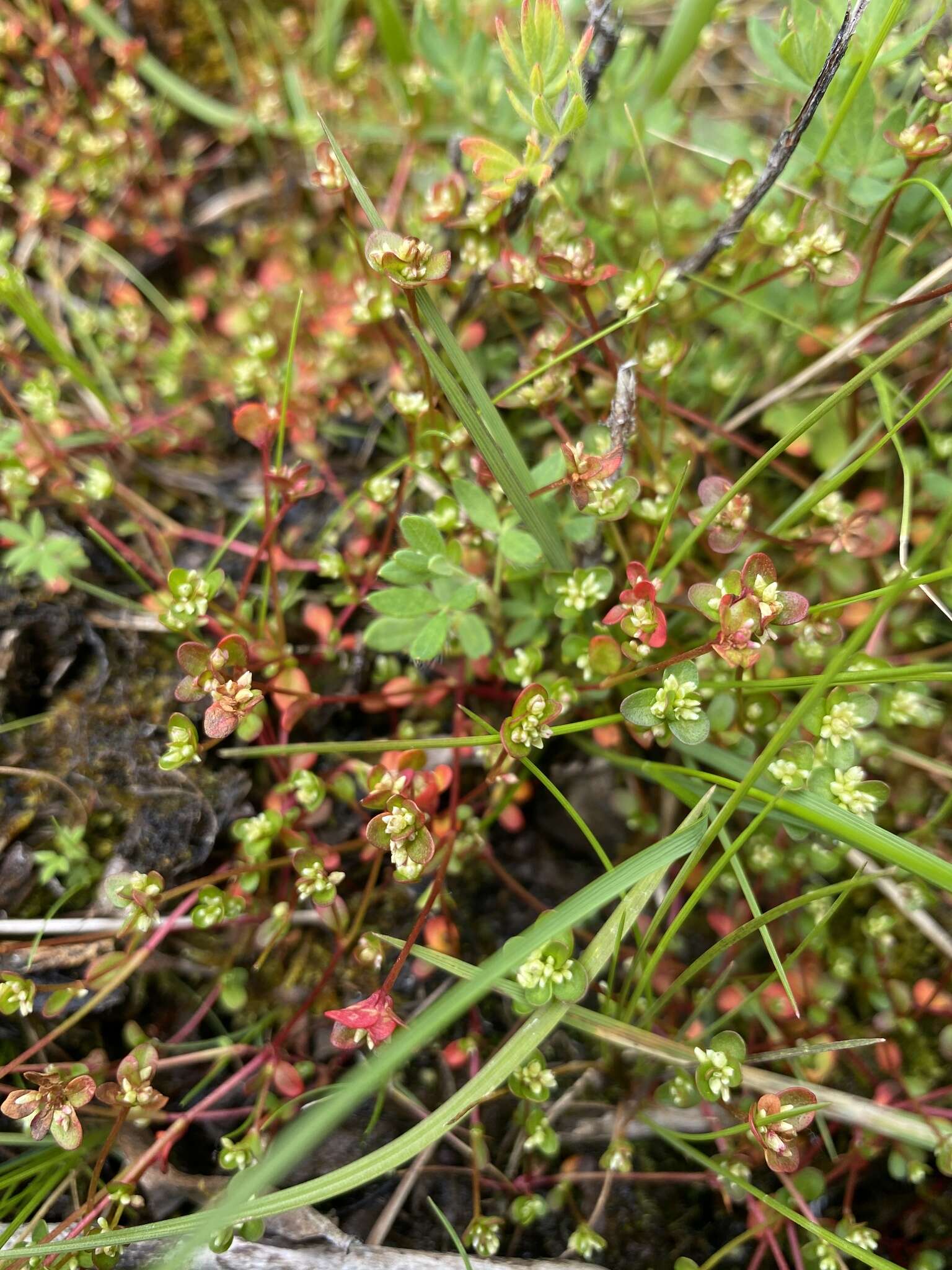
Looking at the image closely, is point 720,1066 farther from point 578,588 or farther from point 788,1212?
point 578,588

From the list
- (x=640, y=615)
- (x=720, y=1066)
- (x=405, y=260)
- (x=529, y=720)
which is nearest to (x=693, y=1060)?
(x=720, y=1066)

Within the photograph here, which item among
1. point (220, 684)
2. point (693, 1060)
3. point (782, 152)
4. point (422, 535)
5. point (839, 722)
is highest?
point (782, 152)

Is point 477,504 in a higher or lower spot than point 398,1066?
higher

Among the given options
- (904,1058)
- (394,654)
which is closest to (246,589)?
(394,654)

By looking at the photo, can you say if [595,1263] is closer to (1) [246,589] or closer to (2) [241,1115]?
(2) [241,1115]

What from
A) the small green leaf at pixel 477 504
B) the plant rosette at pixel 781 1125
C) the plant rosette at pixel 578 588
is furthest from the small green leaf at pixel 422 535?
the plant rosette at pixel 781 1125

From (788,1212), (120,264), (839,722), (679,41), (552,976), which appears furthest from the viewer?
(120,264)

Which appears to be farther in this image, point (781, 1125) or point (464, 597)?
point (464, 597)
